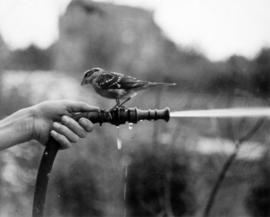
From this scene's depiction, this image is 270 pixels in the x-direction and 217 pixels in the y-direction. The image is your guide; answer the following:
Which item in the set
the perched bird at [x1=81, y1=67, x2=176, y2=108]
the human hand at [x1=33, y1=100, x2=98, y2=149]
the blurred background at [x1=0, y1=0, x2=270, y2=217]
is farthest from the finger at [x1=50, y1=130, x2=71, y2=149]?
the blurred background at [x1=0, y1=0, x2=270, y2=217]

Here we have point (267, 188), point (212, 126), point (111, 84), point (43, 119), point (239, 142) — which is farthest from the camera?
point (267, 188)

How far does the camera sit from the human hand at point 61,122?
55 centimetres

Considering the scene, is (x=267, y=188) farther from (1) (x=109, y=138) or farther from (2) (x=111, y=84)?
(2) (x=111, y=84)

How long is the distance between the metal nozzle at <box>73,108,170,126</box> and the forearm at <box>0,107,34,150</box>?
14cm

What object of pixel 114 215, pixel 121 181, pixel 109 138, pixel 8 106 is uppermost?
pixel 8 106

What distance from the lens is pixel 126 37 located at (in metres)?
2.24

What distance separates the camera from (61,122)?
1.86ft

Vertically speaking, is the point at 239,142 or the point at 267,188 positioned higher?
the point at 239,142

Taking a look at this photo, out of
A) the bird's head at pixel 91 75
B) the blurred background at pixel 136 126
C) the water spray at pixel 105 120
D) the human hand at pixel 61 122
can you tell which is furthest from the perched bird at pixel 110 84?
the blurred background at pixel 136 126

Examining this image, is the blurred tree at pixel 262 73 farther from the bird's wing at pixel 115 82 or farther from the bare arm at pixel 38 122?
the bare arm at pixel 38 122

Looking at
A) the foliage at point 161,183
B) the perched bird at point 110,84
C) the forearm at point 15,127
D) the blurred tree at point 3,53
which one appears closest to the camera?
the forearm at point 15,127

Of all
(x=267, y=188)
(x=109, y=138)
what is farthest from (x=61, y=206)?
(x=267, y=188)

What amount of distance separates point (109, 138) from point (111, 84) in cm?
146

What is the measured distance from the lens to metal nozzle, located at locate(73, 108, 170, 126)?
0.48 meters
